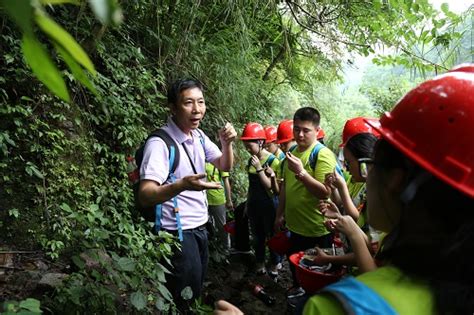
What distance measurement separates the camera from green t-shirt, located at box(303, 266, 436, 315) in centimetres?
81

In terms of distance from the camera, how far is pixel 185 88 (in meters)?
2.62

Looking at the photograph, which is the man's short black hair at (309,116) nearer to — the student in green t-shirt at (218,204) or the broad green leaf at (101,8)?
the student in green t-shirt at (218,204)

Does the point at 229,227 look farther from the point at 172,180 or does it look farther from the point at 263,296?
the point at 172,180

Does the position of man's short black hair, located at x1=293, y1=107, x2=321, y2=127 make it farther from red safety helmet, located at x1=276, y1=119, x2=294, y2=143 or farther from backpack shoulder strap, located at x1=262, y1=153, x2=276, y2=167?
backpack shoulder strap, located at x1=262, y1=153, x2=276, y2=167

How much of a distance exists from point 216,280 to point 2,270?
2.41 meters

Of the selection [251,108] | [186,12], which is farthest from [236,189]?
[186,12]

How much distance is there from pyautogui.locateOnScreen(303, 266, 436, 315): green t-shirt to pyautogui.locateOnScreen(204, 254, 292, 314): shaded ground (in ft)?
10.5

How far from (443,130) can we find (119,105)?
12.7 feet

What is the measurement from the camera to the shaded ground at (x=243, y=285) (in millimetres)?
4082

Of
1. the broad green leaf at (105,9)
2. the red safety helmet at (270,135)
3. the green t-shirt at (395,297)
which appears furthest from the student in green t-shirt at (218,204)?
the broad green leaf at (105,9)

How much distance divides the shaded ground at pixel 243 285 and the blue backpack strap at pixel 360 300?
3.23 m

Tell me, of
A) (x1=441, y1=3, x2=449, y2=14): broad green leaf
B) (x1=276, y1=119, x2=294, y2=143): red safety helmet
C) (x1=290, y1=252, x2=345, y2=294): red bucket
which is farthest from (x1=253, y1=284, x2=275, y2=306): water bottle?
(x1=441, y1=3, x2=449, y2=14): broad green leaf

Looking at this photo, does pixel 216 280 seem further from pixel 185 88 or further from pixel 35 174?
pixel 185 88

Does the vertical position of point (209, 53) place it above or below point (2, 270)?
above
